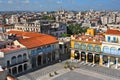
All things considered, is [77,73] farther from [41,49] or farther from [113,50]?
[41,49]

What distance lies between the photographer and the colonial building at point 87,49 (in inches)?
2753

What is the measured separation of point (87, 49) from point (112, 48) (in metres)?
8.93

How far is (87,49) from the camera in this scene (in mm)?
72125

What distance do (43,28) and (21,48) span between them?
48495mm

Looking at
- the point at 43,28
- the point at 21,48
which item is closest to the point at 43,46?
the point at 21,48

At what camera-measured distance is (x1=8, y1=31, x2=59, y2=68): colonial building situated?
6712 cm

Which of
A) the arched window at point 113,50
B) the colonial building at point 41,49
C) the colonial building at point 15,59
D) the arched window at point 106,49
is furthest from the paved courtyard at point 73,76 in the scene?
the arched window at point 113,50

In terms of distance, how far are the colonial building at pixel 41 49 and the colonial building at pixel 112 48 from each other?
17.6 metres

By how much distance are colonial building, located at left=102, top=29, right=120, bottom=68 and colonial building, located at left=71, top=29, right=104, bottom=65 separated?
2029 mm

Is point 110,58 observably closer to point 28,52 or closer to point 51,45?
point 51,45

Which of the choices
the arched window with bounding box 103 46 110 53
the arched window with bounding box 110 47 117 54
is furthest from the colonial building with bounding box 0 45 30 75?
the arched window with bounding box 110 47 117 54

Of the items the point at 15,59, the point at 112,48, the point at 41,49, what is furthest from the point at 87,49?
the point at 15,59

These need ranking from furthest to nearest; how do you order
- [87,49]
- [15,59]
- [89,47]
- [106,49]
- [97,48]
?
1. [87,49]
2. [89,47]
3. [97,48]
4. [106,49]
5. [15,59]

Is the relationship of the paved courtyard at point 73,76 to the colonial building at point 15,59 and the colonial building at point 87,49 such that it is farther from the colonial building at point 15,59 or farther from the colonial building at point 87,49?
the colonial building at point 87,49
